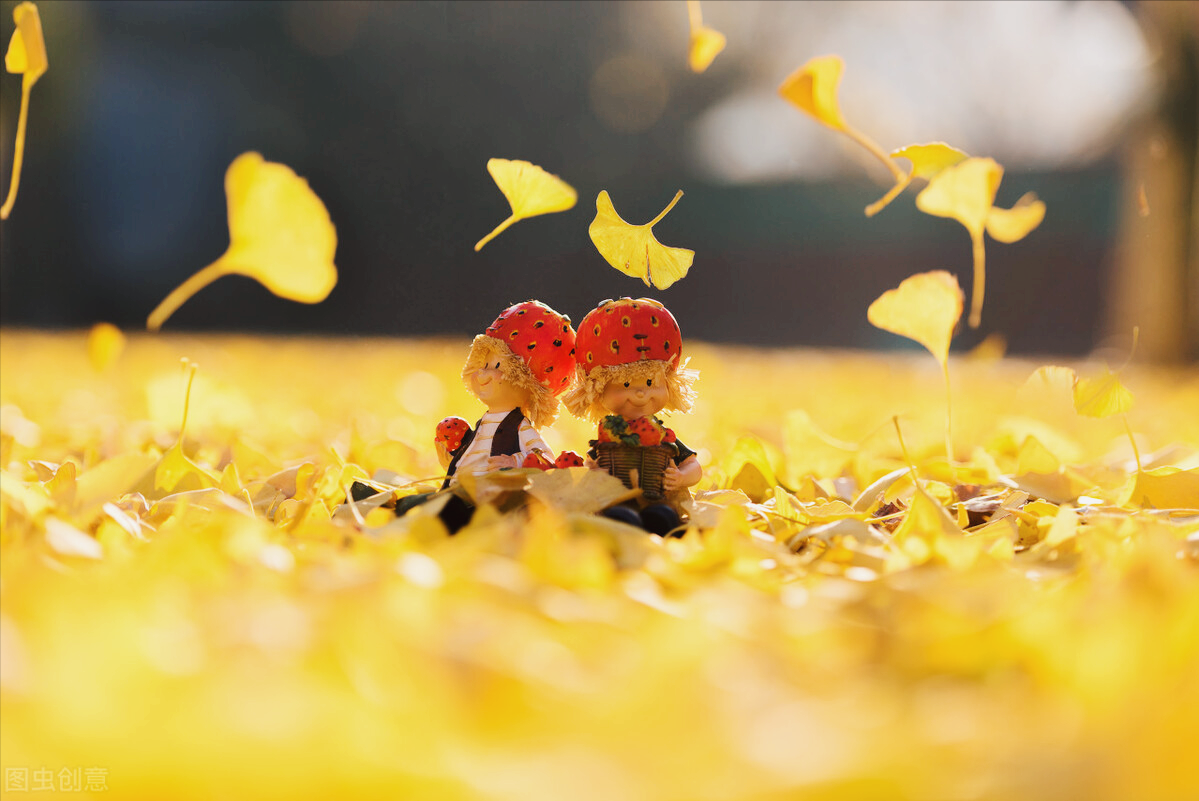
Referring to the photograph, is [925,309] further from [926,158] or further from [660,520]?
[660,520]

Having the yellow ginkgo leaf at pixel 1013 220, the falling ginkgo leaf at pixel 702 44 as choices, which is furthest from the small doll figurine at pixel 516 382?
the yellow ginkgo leaf at pixel 1013 220

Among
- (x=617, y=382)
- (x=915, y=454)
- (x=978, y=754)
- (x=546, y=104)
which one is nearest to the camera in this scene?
(x=978, y=754)

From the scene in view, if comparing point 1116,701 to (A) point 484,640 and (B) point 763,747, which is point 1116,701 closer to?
(B) point 763,747

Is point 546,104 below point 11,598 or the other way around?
the other way around

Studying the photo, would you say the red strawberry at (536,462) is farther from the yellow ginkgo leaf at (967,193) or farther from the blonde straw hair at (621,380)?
the yellow ginkgo leaf at (967,193)

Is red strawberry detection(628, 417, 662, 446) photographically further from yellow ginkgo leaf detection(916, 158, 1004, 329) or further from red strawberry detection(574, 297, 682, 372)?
yellow ginkgo leaf detection(916, 158, 1004, 329)

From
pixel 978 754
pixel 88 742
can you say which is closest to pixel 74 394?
pixel 88 742

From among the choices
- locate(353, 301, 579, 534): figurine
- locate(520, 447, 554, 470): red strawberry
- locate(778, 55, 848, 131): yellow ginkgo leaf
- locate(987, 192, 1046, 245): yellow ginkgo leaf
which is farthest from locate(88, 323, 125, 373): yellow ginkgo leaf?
locate(987, 192, 1046, 245): yellow ginkgo leaf
